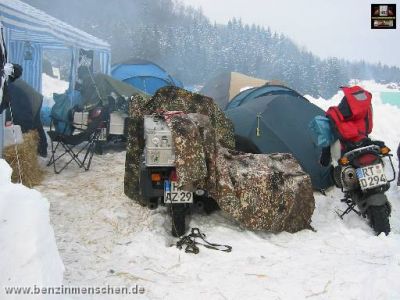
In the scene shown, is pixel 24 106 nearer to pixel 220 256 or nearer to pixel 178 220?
pixel 178 220

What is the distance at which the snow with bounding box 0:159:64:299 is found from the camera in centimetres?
215

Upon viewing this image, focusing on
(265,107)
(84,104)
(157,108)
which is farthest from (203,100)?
(84,104)

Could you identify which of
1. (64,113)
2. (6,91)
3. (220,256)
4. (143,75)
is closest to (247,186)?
(220,256)

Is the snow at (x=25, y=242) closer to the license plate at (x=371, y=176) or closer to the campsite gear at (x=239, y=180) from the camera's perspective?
the campsite gear at (x=239, y=180)

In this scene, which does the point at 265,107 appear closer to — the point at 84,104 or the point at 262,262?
the point at 262,262

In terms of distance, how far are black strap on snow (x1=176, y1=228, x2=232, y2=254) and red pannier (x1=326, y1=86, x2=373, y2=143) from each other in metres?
2.08

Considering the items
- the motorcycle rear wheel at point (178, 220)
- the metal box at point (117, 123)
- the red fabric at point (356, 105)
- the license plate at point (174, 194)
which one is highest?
the red fabric at point (356, 105)

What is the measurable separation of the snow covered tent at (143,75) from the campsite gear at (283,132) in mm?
8637

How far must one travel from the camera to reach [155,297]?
3266mm

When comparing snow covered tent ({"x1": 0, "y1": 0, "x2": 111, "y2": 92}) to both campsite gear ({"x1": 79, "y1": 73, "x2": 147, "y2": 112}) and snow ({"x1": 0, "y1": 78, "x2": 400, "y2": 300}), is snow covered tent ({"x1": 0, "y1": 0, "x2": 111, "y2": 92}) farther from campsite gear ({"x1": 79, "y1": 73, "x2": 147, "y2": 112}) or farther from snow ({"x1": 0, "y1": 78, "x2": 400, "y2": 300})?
snow ({"x1": 0, "y1": 78, "x2": 400, "y2": 300})

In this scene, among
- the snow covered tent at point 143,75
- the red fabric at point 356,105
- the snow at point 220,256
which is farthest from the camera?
the snow covered tent at point 143,75

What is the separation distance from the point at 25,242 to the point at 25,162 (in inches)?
175

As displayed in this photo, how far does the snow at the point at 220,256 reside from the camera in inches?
135

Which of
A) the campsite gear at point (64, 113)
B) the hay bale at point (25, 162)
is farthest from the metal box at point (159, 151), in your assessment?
the campsite gear at point (64, 113)
